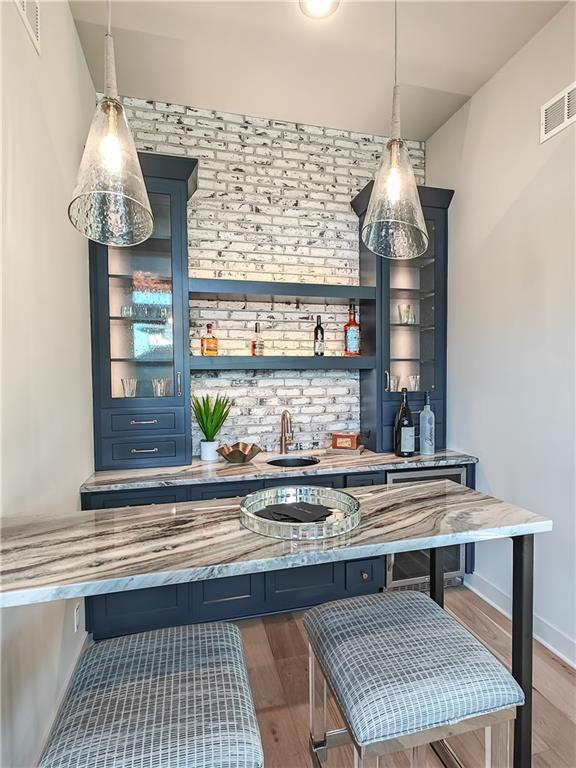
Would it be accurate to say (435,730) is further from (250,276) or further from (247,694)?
(250,276)

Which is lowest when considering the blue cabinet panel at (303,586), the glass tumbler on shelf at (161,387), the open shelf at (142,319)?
the blue cabinet panel at (303,586)

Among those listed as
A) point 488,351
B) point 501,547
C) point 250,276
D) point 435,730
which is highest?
point 250,276

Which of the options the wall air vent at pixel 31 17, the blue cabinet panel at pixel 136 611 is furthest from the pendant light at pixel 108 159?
the blue cabinet panel at pixel 136 611

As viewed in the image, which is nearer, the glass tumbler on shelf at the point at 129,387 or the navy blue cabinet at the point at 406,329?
the glass tumbler on shelf at the point at 129,387

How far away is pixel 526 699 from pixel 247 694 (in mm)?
848

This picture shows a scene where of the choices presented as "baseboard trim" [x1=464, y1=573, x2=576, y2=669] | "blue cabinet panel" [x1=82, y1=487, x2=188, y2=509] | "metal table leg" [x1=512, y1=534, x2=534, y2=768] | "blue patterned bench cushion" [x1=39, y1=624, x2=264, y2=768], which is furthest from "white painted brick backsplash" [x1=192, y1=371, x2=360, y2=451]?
"metal table leg" [x1=512, y1=534, x2=534, y2=768]

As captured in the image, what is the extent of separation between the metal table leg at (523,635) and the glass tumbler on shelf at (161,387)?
6.38ft

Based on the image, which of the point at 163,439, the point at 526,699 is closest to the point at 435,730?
the point at 526,699

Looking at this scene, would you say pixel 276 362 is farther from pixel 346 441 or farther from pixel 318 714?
pixel 318 714

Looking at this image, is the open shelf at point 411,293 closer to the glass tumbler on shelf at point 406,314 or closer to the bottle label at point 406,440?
the glass tumbler on shelf at point 406,314

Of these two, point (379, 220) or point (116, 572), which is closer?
point (116, 572)

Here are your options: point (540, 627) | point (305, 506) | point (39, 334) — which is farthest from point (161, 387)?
point (540, 627)

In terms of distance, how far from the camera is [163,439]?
99.1 inches

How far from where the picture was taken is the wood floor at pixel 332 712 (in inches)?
61.7
